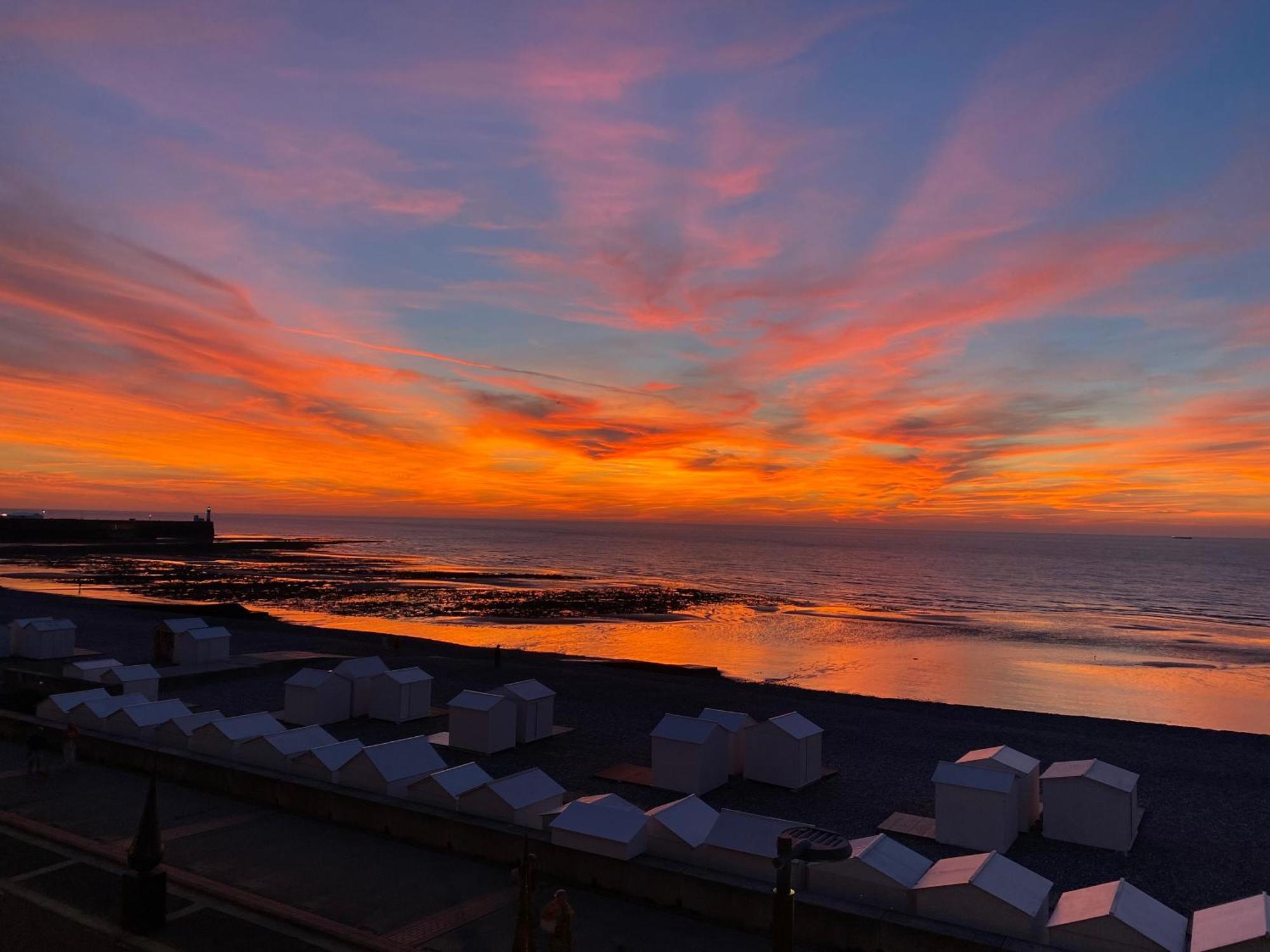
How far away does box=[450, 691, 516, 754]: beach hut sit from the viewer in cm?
2548

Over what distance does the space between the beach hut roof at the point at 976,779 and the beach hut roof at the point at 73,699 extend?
74.1 ft

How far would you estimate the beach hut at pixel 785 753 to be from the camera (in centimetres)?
2294

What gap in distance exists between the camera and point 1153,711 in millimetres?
43875

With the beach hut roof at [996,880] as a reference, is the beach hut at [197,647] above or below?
below

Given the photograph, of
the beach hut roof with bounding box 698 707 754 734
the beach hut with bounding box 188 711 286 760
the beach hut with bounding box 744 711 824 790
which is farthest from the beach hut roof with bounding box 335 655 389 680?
the beach hut with bounding box 744 711 824 790

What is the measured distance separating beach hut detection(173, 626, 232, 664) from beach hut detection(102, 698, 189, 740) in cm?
1539

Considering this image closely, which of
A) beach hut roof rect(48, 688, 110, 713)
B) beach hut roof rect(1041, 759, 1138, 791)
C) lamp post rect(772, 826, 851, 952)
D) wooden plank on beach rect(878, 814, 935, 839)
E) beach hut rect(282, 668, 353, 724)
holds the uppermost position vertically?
lamp post rect(772, 826, 851, 952)

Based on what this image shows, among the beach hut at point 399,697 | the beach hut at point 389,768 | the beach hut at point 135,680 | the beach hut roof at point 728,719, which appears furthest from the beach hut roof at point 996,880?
the beach hut at point 135,680

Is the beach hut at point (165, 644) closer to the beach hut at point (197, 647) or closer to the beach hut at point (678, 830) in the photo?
the beach hut at point (197, 647)

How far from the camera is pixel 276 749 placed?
19.6m

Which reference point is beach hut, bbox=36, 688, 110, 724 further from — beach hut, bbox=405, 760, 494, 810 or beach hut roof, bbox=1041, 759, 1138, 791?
beach hut roof, bbox=1041, 759, 1138, 791

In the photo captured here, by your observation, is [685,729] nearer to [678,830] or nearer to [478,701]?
[478,701]

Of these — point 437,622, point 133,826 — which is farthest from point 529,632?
point 133,826

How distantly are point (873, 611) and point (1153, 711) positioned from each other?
48388 mm
